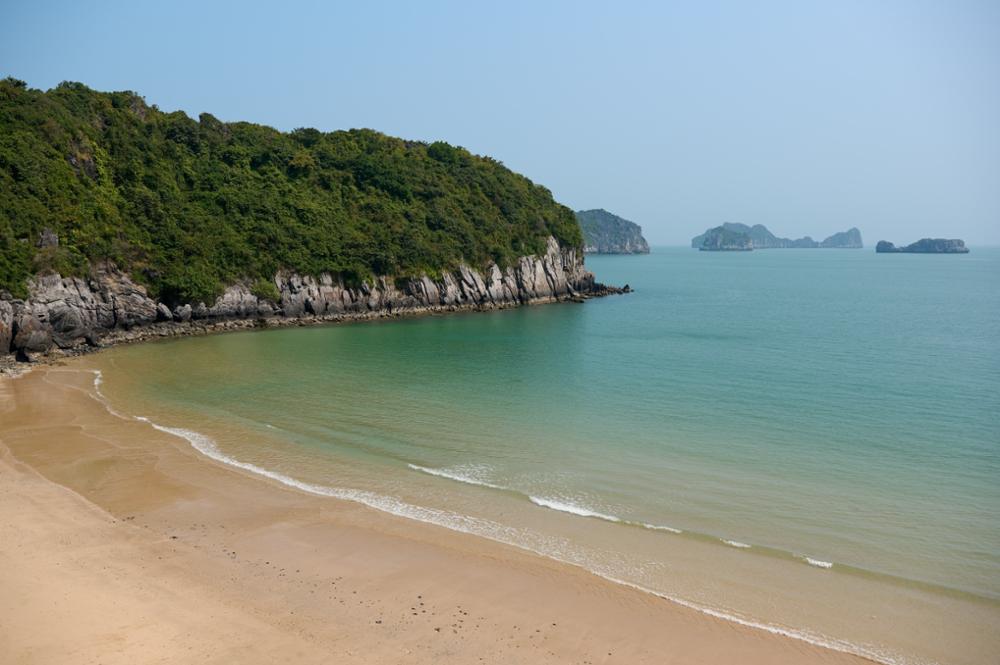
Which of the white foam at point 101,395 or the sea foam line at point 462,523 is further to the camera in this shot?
the white foam at point 101,395

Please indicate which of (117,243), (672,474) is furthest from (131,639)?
(117,243)

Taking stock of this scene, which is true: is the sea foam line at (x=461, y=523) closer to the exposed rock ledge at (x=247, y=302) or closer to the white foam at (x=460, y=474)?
the white foam at (x=460, y=474)

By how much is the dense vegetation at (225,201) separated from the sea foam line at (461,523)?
23750 mm

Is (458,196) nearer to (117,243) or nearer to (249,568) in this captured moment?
(117,243)

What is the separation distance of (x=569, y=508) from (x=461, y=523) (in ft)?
8.42

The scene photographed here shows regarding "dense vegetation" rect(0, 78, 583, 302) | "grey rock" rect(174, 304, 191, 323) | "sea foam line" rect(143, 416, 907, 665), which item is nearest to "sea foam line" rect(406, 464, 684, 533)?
"sea foam line" rect(143, 416, 907, 665)

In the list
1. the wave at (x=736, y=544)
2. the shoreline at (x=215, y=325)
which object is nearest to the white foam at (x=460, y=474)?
the wave at (x=736, y=544)

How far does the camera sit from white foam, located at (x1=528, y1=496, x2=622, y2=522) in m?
14.3

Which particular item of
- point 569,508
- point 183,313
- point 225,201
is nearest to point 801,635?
point 569,508

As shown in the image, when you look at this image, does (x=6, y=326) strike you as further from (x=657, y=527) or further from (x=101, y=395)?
(x=657, y=527)

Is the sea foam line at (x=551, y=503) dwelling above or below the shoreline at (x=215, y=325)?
below

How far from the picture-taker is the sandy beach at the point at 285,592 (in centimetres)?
937

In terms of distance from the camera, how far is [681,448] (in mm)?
18844

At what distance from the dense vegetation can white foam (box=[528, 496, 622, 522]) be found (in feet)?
108
